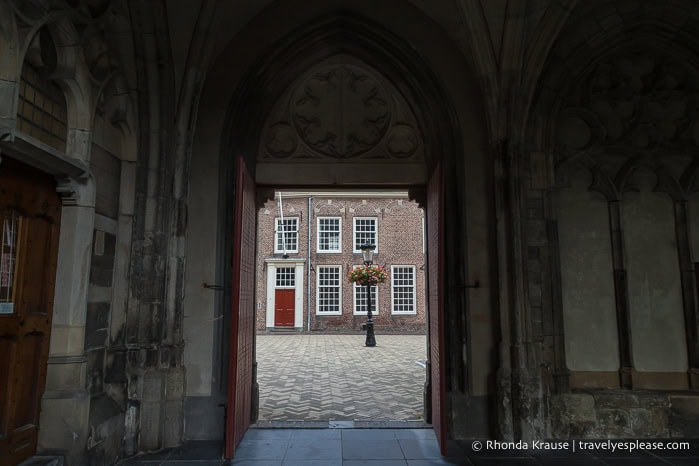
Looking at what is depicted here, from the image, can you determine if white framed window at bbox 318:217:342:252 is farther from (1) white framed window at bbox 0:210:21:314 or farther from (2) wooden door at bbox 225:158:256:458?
(1) white framed window at bbox 0:210:21:314

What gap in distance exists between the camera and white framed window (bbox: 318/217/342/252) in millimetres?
22820

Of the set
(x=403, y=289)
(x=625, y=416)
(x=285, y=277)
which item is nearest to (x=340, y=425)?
(x=625, y=416)

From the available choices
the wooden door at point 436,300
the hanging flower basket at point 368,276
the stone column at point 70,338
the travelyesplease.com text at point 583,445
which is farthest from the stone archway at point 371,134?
the hanging flower basket at point 368,276

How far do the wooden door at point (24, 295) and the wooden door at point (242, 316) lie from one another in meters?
1.43

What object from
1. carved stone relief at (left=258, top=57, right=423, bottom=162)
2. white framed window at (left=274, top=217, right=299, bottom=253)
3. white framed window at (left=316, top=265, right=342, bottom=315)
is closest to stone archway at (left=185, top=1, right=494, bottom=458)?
carved stone relief at (left=258, top=57, right=423, bottom=162)

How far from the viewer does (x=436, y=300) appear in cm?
477

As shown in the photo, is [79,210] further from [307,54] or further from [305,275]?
[305,275]

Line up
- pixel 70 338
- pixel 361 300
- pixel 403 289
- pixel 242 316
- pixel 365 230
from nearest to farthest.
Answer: pixel 70 338, pixel 242 316, pixel 361 300, pixel 403 289, pixel 365 230

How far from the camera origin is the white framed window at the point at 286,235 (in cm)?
2292

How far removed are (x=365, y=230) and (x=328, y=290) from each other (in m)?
3.54

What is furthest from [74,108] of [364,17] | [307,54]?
[364,17]

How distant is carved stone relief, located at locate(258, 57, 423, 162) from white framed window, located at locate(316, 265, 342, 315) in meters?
17.1

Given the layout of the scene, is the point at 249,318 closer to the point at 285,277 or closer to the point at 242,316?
the point at 242,316

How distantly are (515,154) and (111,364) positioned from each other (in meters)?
4.52
